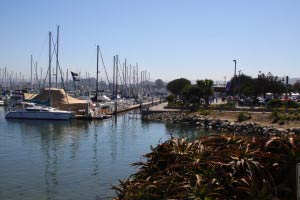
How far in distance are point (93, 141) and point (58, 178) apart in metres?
17.7

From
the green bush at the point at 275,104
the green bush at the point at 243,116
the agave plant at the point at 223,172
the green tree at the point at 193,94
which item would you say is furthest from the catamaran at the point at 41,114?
the agave plant at the point at 223,172

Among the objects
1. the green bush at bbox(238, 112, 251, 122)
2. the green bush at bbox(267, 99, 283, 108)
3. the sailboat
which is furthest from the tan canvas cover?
the green bush at bbox(267, 99, 283, 108)

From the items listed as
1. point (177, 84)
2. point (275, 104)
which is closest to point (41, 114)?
point (275, 104)

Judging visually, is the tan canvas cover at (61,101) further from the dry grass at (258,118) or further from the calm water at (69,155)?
the dry grass at (258,118)

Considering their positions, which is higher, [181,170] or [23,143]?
[181,170]

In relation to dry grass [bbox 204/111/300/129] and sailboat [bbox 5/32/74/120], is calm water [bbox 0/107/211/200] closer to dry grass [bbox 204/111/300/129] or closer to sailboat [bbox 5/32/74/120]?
sailboat [bbox 5/32/74/120]

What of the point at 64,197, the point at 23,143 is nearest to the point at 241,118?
the point at 23,143

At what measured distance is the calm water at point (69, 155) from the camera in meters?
21.4

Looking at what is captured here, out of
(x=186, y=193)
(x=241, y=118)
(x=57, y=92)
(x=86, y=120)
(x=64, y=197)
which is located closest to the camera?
(x=186, y=193)

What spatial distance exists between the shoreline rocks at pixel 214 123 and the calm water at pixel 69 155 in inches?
146

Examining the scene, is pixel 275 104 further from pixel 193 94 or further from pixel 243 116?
pixel 193 94

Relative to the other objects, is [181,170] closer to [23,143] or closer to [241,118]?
[23,143]

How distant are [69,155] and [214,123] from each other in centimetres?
2604

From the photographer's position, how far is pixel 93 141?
1639 inches
